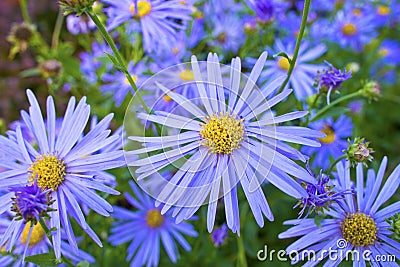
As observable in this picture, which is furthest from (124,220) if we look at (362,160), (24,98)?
(24,98)

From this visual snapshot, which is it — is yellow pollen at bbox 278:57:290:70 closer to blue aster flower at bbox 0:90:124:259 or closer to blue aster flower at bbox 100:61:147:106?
blue aster flower at bbox 100:61:147:106

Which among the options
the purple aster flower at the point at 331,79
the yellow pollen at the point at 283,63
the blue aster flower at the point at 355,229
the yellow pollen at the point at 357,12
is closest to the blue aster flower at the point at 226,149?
the blue aster flower at the point at 355,229

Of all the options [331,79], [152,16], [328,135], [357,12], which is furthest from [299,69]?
[357,12]

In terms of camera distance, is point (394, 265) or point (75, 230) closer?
point (394, 265)

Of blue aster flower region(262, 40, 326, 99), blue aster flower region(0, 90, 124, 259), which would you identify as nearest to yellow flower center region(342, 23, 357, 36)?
blue aster flower region(262, 40, 326, 99)

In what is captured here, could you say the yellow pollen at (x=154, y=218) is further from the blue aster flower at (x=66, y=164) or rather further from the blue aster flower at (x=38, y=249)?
the blue aster flower at (x=66, y=164)

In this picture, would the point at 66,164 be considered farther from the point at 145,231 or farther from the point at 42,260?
the point at 145,231

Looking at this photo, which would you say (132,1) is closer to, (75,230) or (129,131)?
(129,131)

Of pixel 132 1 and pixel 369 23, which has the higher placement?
pixel 369 23
